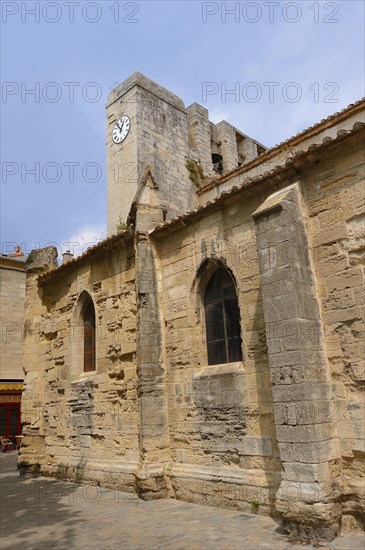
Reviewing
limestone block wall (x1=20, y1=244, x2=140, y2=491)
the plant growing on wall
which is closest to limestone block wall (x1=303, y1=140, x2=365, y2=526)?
limestone block wall (x1=20, y1=244, x2=140, y2=491)

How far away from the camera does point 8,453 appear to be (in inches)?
646

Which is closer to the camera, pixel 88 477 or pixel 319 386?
pixel 319 386

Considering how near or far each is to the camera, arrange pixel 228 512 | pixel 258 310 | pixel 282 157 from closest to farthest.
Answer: pixel 228 512 → pixel 258 310 → pixel 282 157

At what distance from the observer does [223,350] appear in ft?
23.8

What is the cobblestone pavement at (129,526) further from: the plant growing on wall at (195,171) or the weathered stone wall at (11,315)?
the plant growing on wall at (195,171)

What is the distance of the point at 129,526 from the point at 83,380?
4266 mm

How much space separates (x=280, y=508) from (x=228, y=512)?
1280mm

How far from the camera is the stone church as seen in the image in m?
5.32

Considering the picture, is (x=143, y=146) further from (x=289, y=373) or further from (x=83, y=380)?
(x=289, y=373)

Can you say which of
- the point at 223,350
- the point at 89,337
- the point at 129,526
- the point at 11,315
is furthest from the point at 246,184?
the point at 11,315

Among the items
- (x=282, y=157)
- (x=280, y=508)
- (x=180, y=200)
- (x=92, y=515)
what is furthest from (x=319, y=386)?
(x=180, y=200)

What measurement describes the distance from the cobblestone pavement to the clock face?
47.5 feet

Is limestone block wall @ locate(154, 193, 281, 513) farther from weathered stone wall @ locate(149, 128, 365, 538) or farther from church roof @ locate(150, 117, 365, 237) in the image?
church roof @ locate(150, 117, 365, 237)

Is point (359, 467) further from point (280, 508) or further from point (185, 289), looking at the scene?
point (185, 289)
